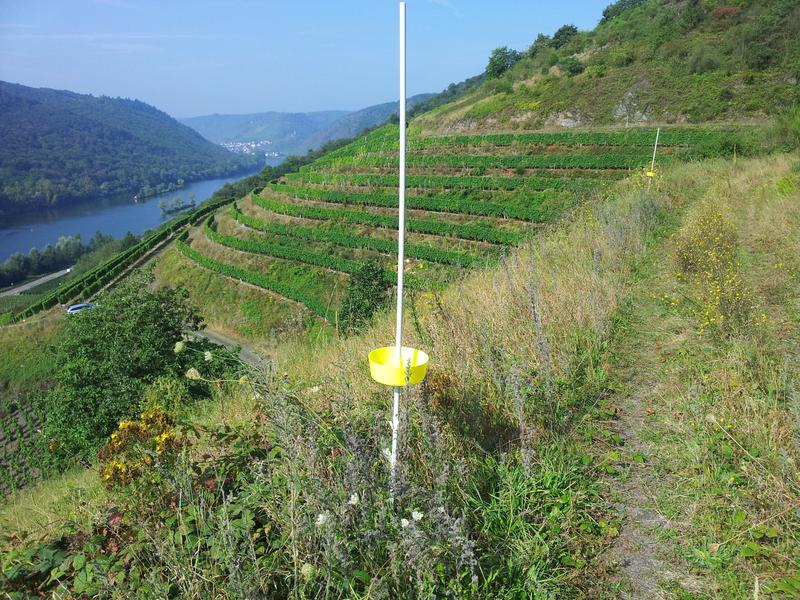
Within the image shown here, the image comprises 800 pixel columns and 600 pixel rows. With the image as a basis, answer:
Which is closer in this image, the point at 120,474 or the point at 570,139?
the point at 120,474

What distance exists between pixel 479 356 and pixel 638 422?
1077 mm

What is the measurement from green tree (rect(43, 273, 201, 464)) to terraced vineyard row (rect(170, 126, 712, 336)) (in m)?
9.56

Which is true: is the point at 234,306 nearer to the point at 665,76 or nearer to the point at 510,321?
the point at 510,321

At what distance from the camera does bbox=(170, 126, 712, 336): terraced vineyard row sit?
2705cm

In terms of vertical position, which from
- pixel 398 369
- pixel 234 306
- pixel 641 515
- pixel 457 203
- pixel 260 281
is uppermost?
pixel 398 369

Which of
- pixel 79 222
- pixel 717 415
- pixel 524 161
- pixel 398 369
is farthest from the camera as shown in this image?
pixel 79 222

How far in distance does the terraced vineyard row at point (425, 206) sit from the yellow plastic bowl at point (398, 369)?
67.1 ft

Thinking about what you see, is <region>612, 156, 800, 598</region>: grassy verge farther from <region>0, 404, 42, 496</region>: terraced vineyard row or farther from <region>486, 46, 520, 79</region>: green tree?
<region>486, 46, 520, 79</region>: green tree

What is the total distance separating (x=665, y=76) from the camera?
116 feet

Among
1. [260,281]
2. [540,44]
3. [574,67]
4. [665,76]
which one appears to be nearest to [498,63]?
[540,44]

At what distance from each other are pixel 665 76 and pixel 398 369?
42.5m

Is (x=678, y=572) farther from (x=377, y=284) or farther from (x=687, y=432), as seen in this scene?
(x=377, y=284)

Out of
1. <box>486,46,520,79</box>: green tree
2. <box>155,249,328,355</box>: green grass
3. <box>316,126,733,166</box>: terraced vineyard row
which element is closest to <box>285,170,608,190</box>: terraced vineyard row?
<box>316,126,733,166</box>: terraced vineyard row

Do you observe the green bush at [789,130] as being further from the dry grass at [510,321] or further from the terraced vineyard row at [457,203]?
the dry grass at [510,321]
